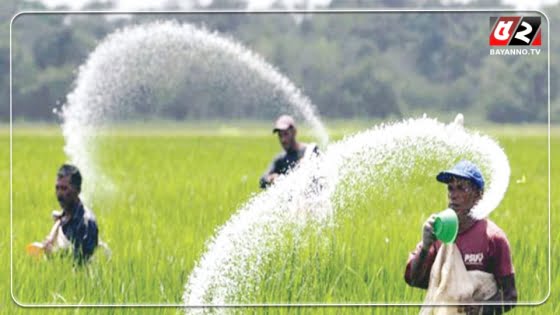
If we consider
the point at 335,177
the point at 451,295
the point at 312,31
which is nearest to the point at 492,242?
the point at 451,295

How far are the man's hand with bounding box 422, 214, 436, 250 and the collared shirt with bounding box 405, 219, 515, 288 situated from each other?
0.6 inches

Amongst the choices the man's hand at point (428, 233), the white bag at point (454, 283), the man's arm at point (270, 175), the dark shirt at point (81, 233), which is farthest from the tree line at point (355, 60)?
the white bag at point (454, 283)

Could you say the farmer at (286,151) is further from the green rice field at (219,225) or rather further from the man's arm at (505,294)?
the man's arm at (505,294)

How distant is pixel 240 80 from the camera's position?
5.71m

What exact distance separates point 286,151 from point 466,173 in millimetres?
838

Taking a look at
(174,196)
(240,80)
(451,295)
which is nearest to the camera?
(451,295)

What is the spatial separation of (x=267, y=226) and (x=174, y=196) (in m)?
1.14

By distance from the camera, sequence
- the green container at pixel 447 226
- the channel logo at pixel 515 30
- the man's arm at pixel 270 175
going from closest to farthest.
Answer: the green container at pixel 447 226 < the channel logo at pixel 515 30 < the man's arm at pixel 270 175

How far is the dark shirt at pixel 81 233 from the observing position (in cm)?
548

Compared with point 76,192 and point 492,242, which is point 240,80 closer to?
point 76,192

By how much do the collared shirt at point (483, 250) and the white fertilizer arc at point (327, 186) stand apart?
106mm

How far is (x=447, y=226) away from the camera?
16.1 ft

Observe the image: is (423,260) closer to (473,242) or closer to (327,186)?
(473,242)

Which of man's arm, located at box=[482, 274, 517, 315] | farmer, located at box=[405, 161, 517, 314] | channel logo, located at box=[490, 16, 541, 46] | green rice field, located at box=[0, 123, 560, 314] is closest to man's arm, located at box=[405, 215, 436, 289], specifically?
farmer, located at box=[405, 161, 517, 314]
